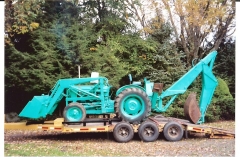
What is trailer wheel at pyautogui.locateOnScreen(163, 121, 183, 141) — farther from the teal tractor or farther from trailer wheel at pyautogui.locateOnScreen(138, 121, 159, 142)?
the teal tractor

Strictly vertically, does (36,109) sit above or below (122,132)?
above

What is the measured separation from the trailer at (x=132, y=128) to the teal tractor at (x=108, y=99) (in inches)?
8.3

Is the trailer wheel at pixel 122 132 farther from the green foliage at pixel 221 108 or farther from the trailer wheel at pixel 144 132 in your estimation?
the green foliage at pixel 221 108

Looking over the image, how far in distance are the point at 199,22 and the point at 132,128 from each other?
549 centimetres

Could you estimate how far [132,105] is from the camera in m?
9.01

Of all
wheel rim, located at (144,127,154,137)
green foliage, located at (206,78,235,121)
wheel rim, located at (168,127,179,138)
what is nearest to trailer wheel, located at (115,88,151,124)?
wheel rim, located at (144,127,154,137)

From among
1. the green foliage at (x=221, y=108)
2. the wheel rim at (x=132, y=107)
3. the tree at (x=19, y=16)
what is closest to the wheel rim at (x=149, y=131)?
the wheel rim at (x=132, y=107)

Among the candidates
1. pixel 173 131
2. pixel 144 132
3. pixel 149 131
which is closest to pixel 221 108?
pixel 173 131

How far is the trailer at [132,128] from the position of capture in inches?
345

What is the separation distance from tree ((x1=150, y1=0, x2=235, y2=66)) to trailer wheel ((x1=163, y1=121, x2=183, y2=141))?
4848 millimetres

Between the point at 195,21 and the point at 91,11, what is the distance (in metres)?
3.85

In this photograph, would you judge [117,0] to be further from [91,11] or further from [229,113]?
[229,113]

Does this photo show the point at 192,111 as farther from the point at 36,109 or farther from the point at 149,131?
the point at 36,109

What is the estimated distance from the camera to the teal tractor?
8.98m
